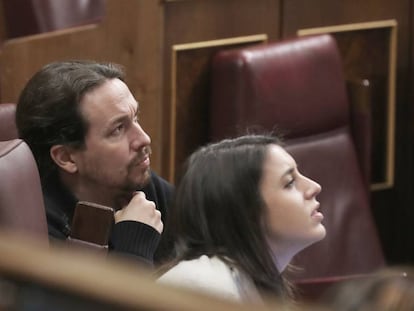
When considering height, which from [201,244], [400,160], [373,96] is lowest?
[400,160]

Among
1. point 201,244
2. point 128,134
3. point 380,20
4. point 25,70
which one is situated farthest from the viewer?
point 380,20

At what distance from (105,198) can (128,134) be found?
8cm

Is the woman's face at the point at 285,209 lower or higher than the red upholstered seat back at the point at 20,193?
lower

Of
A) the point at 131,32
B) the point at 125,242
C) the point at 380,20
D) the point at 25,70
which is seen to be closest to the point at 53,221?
the point at 125,242

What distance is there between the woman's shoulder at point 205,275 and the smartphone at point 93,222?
79 millimetres

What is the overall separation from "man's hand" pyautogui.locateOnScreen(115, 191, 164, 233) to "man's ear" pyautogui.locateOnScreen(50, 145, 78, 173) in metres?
0.10

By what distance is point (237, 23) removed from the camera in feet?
5.97

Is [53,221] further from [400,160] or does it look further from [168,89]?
[400,160]

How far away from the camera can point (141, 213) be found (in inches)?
44.6

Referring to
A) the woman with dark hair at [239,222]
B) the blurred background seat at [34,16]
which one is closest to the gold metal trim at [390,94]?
the blurred background seat at [34,16]

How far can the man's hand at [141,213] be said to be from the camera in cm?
113

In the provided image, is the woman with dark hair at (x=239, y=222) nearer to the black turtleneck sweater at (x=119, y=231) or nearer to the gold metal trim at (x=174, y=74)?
the black turtleneck sweater at (x=119, y=231)

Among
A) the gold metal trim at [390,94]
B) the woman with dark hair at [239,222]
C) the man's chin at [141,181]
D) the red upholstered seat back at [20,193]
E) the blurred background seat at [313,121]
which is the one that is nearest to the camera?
the red upholstered seat back at [20,193]

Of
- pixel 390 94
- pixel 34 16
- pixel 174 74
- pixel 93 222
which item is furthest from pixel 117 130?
pixel 390 94
